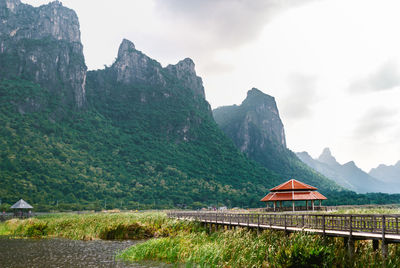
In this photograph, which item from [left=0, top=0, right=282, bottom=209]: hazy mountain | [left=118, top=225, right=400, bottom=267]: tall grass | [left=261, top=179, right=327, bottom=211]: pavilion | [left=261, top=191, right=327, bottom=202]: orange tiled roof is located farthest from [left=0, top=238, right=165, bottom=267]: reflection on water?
[left=0, top=0, right=282, bottom=209]: hazy mountain

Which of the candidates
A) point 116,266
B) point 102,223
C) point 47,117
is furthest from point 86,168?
point 116,266

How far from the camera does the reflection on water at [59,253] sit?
79.7ft

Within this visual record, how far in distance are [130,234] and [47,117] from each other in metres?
135

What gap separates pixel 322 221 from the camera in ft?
66.5

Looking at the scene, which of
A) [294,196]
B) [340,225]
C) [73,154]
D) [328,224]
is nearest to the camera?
[340,225]

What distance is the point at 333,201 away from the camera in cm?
11712

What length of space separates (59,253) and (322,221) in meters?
20.1

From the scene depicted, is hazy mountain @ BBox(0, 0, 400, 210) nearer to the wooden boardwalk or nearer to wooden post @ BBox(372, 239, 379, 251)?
the wooden boardwalk

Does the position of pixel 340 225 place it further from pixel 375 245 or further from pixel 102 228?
pixel 102 228

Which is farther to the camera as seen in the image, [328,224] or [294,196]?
[294,196]

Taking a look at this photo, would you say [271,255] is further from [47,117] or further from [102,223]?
[47,117]

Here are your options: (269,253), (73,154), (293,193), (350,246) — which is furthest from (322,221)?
(73,154)

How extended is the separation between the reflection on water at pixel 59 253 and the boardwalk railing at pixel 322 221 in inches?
342

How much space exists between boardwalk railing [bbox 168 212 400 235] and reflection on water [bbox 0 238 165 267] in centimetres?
868
